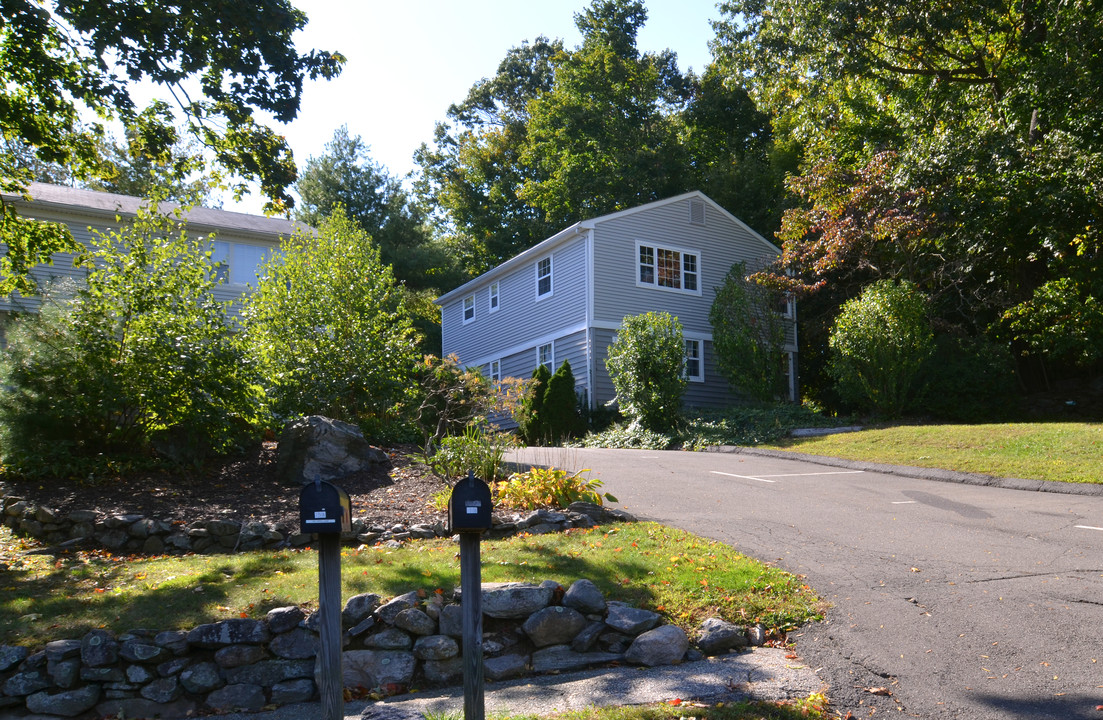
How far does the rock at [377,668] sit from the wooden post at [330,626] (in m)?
1.38

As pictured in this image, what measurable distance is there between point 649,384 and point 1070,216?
1038 cm

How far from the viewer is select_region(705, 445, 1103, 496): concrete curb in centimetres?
1104

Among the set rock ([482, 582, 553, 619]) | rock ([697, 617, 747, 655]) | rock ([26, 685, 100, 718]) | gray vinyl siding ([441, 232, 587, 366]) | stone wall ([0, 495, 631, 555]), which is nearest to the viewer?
rock ([26, 685, 100, 718])

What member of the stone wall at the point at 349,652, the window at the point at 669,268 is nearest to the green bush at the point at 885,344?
the window at the point at 669,268

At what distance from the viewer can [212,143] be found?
35.6 feet

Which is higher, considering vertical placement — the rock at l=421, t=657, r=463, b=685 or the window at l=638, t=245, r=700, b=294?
the window at l=638, t=245, r=700, b=294

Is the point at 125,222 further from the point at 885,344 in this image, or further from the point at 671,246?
the point at 885,344

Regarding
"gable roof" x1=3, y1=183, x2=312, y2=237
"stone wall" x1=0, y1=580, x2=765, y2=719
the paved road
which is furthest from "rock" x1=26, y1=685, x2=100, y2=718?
"gable roof" x1=3, y1=183, x2=312, y2=237

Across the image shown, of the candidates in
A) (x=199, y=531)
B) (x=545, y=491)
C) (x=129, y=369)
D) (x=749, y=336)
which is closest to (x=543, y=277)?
(x=749, y=336)

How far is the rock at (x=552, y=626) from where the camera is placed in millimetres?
5352

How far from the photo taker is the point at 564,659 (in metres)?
5.27

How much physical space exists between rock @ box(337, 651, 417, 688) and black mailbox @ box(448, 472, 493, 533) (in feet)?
6.08

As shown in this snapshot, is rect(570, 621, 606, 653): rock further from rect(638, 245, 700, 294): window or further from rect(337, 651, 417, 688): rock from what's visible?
rect(638, 245, 700, 294): window

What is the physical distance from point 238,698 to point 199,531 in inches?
137
